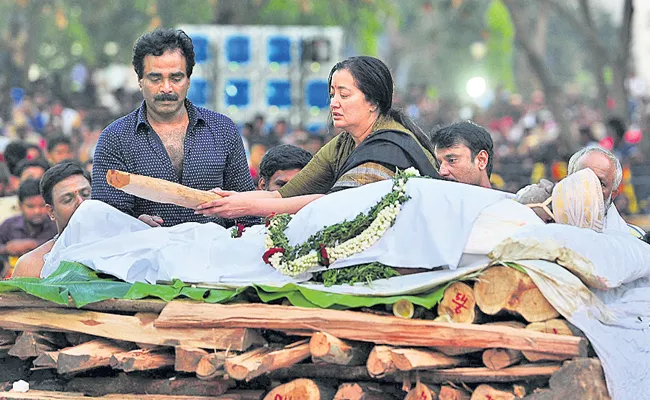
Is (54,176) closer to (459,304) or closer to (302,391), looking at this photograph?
(302,391)

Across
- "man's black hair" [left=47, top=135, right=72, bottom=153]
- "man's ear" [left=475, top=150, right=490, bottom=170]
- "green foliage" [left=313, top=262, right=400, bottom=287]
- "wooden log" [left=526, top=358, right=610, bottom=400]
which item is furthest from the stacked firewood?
"man's black hair" [left=47, top=135, right=72, bottom=153]

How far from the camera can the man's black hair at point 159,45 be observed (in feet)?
20.6

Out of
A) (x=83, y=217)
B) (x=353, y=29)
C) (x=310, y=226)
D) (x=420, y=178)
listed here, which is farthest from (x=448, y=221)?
(x=353, y=29)

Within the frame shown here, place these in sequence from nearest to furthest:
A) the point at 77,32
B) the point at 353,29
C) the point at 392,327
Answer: the point at 392,327 < the point at 353,29 < the point at 77,32

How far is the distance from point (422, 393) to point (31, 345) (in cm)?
176

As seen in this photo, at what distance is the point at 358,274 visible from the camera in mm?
5273

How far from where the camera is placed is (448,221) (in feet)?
17.1

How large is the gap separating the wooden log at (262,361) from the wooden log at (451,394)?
0.57 m

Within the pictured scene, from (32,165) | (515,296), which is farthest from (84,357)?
(32,165)

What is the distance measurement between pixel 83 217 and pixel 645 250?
2.66 metres

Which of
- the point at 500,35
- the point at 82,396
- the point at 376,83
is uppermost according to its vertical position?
the point at 500,35

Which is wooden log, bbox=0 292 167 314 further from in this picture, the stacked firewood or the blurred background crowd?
the blurred background crowd

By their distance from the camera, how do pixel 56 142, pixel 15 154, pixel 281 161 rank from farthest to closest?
pixel 56 142 < pixel 15 154 < pixel 281 161

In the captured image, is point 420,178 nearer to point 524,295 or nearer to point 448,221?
point 448,221
